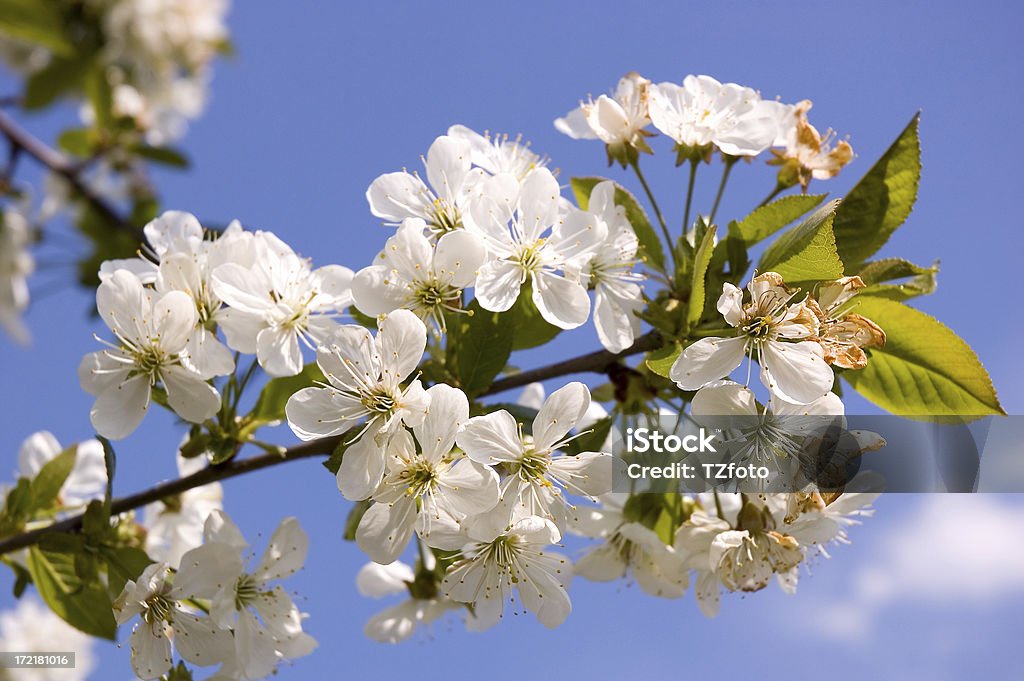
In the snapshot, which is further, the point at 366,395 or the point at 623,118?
the point at 623,118

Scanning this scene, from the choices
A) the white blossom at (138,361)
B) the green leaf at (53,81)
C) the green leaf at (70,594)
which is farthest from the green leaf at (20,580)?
the green leaf at (53,81)

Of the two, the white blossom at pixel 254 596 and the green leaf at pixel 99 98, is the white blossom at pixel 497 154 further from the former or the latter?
the green leaf at pixel 99 98

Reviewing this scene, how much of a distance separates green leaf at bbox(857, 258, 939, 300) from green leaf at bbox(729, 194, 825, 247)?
0.18 metres

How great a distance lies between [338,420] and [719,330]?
0.72m

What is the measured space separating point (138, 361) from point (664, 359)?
1047mm

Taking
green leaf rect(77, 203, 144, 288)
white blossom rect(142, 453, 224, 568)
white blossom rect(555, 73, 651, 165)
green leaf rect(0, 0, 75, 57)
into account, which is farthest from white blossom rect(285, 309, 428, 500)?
green leaf rect(77, 203, 144, 288)

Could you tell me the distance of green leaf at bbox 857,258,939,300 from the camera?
1.76m

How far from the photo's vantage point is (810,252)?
1481mm

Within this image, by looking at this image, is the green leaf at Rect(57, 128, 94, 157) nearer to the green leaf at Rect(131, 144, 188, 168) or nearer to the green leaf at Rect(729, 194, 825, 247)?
the green leaf at Rect(131, 144, 188, 168)

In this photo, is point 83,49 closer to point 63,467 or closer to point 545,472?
point 63,467

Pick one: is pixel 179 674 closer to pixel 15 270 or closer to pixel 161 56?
pixel 15 270

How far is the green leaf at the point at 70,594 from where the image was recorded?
1996 mm

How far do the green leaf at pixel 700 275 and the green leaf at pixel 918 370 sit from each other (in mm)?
318

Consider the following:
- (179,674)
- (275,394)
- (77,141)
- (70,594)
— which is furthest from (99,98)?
(179,674)
